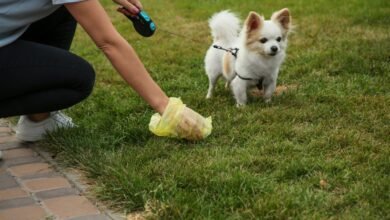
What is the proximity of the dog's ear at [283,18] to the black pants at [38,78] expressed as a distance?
157cm

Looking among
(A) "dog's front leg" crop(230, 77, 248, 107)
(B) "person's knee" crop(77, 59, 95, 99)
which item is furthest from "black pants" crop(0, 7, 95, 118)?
(A) "dog's front leg" crop(230, 77, 248, 107)

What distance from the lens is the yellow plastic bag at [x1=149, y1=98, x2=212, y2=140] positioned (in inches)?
107

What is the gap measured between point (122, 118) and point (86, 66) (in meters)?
0.75

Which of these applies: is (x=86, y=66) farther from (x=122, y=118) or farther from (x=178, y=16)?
(x=178, y=16)

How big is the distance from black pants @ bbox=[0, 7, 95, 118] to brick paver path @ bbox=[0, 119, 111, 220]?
30 centimetres

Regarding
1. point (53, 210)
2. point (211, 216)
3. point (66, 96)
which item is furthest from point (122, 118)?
point (211, 216)

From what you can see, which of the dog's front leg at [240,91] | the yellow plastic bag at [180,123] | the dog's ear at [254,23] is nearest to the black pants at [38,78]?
the yellow plastic bag at [180,123]

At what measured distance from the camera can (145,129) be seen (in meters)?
3.22

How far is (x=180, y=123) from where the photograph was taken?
2789 mm

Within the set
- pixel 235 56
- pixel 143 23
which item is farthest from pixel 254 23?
pixel 143 23

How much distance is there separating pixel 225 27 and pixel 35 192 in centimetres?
212

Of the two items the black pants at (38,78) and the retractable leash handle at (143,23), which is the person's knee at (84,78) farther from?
the retractable leash handle at (143,23)

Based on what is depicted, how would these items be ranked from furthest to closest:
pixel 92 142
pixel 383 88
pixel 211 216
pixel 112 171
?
pixel 383 88 → pixel 92 142 → pixel 112 171 → pixel 211 216

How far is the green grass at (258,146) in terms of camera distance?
7.43 ft
